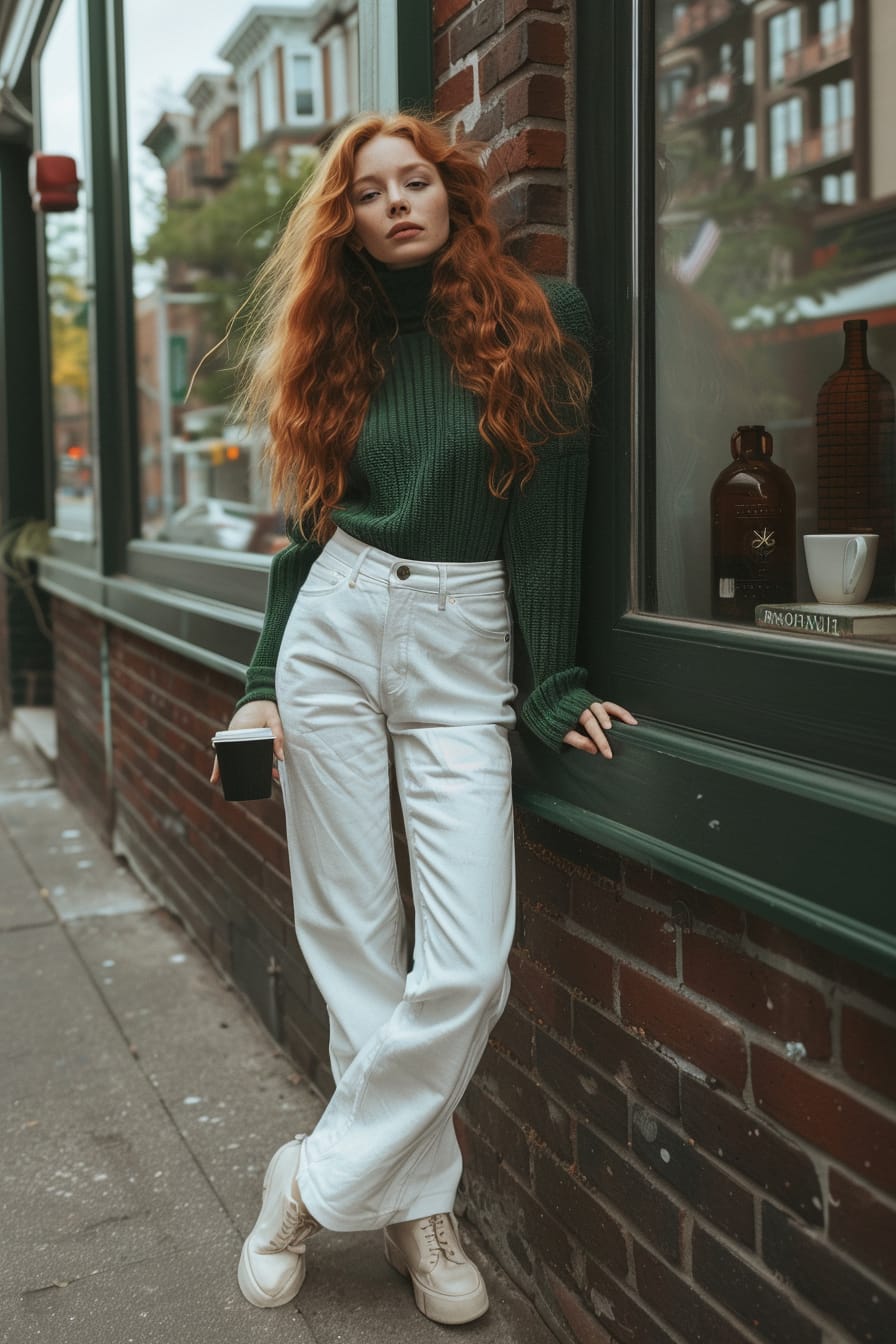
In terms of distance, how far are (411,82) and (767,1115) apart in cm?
188

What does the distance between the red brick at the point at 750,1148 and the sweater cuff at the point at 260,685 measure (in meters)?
0.94

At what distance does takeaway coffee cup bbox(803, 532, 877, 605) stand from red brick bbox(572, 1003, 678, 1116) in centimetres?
73

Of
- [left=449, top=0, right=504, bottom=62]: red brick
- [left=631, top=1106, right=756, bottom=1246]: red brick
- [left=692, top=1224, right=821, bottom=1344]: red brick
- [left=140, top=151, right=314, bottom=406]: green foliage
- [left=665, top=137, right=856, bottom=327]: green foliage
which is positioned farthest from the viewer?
[left=140, top=151, right=314, bottom=406]: green foliage

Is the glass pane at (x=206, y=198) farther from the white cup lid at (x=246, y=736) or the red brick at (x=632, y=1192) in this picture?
the red brick at (x=632, y=1192)

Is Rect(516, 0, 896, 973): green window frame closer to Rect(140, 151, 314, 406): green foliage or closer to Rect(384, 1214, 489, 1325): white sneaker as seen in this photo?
Rect(384, 1214, 489, 1325): white sneaker

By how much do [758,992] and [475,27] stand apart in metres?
1.70

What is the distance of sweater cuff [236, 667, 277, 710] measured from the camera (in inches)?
90.2

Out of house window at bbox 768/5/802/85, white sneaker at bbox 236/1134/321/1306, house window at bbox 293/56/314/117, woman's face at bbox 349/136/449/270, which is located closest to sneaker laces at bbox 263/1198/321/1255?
white sneaker at bbox 236/1134/321/1306

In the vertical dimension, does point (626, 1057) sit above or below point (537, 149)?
below

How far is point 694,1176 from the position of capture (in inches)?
73.9

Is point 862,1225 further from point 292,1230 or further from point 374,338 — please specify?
point 374,338

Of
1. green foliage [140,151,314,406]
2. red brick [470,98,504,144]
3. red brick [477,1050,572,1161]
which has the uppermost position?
green foliage [140,151,314,406]

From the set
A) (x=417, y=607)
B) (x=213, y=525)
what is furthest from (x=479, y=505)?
(x=213, y=525)

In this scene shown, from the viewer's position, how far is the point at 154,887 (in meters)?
4.89
